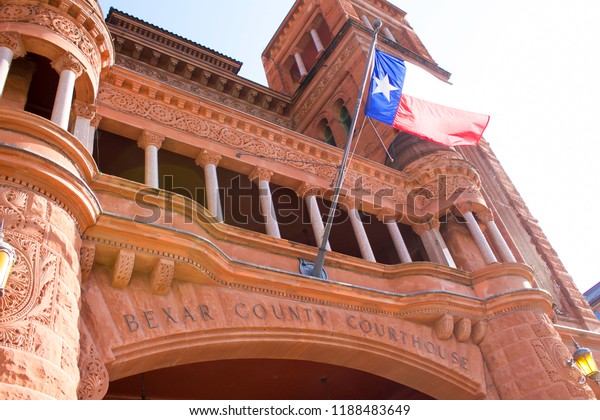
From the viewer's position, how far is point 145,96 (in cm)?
1227

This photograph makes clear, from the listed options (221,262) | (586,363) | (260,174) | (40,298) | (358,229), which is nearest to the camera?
(40,298)

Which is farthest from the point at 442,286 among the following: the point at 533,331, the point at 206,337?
the point at 206,337

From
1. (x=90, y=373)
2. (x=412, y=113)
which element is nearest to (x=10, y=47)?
(x=90, y=373)

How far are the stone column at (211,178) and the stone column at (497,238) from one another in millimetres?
7575

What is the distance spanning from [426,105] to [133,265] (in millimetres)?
9430

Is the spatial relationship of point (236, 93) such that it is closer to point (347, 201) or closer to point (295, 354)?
point (347, 201)

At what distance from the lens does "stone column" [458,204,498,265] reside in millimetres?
13938

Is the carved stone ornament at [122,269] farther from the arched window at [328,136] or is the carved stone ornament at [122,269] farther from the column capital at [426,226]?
the arched window at [328,136]

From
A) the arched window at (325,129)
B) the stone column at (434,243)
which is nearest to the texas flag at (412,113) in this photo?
the stone column at (434,243)

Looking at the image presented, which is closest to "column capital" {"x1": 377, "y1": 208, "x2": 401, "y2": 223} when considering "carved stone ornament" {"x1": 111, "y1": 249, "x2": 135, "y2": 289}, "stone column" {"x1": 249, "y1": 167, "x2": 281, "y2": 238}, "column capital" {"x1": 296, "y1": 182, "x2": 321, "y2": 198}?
"column capital" {"x1": 296, "y1": 182, "x2": 321, "y2": 198}

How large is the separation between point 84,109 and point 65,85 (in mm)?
1173

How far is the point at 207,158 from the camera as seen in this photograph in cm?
1215

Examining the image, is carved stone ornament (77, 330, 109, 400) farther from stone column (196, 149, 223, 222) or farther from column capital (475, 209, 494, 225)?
column capital (475, 209, 494, 225)

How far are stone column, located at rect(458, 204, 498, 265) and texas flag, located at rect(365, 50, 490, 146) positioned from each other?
193 centimetres
